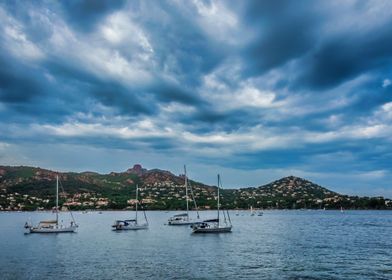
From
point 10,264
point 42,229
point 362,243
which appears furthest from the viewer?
point 42,229

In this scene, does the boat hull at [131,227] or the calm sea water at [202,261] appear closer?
the calm sea water at [202,261]

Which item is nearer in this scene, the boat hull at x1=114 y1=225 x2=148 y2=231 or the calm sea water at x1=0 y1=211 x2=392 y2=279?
the calm sea water at x1=0 y1=211 x2=392 y2=279

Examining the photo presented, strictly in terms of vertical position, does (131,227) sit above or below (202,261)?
above

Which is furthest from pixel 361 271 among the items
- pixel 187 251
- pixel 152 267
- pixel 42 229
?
pixel 42 229

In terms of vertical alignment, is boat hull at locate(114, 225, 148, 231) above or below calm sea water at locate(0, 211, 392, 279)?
above

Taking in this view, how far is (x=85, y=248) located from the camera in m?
80.2

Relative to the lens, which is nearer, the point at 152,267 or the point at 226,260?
the point at 152,267

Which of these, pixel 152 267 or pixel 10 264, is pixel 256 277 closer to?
pixel 152 267

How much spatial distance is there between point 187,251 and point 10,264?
28.8 meters

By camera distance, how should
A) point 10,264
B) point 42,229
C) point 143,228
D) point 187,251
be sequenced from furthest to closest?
point 143,228
point 42,229
point 187,251
point 10,264

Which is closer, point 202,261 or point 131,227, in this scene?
point 202,261

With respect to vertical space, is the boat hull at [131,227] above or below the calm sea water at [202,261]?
above

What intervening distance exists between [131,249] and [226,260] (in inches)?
920

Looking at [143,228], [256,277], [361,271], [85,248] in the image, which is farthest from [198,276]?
[143,228]
